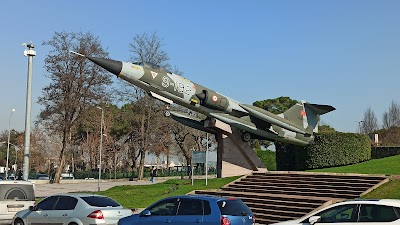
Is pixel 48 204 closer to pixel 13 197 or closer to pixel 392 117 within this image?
pixel 13 197

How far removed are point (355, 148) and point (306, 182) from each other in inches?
376

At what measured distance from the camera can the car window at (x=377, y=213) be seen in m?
10.1

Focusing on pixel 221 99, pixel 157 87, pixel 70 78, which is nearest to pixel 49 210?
pixel 157 87

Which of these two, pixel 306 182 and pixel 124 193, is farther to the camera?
pixel 124 193

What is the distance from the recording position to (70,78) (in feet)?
161

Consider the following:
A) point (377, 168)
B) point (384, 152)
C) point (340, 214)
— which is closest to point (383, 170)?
point (377, 168)

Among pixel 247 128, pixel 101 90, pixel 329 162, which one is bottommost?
pixel 329 162

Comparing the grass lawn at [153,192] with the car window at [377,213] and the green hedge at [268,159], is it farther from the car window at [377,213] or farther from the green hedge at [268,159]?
the car window at [377,213]

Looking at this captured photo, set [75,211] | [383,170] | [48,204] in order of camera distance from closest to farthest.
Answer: [75,211], [48,204], [383,170]

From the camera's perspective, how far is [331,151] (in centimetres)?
3150

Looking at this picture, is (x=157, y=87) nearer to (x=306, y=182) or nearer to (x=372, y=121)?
(x=306, y=182)

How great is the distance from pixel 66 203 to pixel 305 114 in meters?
21.7

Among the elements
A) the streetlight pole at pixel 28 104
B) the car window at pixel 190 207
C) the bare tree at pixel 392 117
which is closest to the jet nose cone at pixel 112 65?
the streetlight pole at pixel 28 104

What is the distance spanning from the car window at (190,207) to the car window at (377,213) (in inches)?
155
